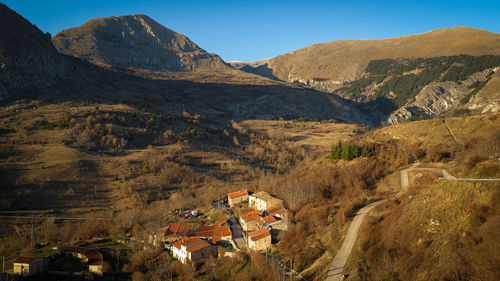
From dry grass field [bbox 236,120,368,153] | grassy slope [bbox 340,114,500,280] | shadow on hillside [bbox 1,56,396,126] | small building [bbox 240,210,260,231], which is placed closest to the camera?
grassy slope [bbox 340,114,500,280]

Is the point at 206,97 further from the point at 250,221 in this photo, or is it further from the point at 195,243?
the point at 195,243

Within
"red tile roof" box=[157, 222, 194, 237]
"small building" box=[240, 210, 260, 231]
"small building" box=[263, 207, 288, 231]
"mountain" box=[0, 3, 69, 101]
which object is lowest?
"red tile roof" box=[157, 222, 194, 237]

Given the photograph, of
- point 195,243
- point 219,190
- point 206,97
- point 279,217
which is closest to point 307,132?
point 206,97

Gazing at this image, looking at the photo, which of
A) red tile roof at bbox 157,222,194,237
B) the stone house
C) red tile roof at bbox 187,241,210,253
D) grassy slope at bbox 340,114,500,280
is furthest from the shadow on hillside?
grassy slope at bbox 340,114,500,280

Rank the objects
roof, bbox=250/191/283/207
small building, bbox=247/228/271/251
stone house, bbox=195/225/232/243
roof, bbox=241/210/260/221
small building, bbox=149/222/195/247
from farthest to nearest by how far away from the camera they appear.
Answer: roof, bbox=250/191/283/207 < roof, bbox=241/210/260/221 < small building, bbox=149/222/195/247 < stone house, bbox=195/225/232/243 < small building, bbox=247/228/271/251

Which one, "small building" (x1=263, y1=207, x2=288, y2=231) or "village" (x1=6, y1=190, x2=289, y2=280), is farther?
"small building" (x1=263, y1=207, x2=288, y2=231)

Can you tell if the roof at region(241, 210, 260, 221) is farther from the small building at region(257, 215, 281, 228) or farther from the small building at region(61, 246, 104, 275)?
the small building at region(61, 246, 104, 275)

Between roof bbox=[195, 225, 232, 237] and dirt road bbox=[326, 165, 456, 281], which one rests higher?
dirt road bbox=[326, 165, 456, 281]

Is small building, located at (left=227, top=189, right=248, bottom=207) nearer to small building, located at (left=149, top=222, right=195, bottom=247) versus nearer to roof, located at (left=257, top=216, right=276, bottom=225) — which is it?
small building, located at (left=149, top=222, right=195, bottom=247)
